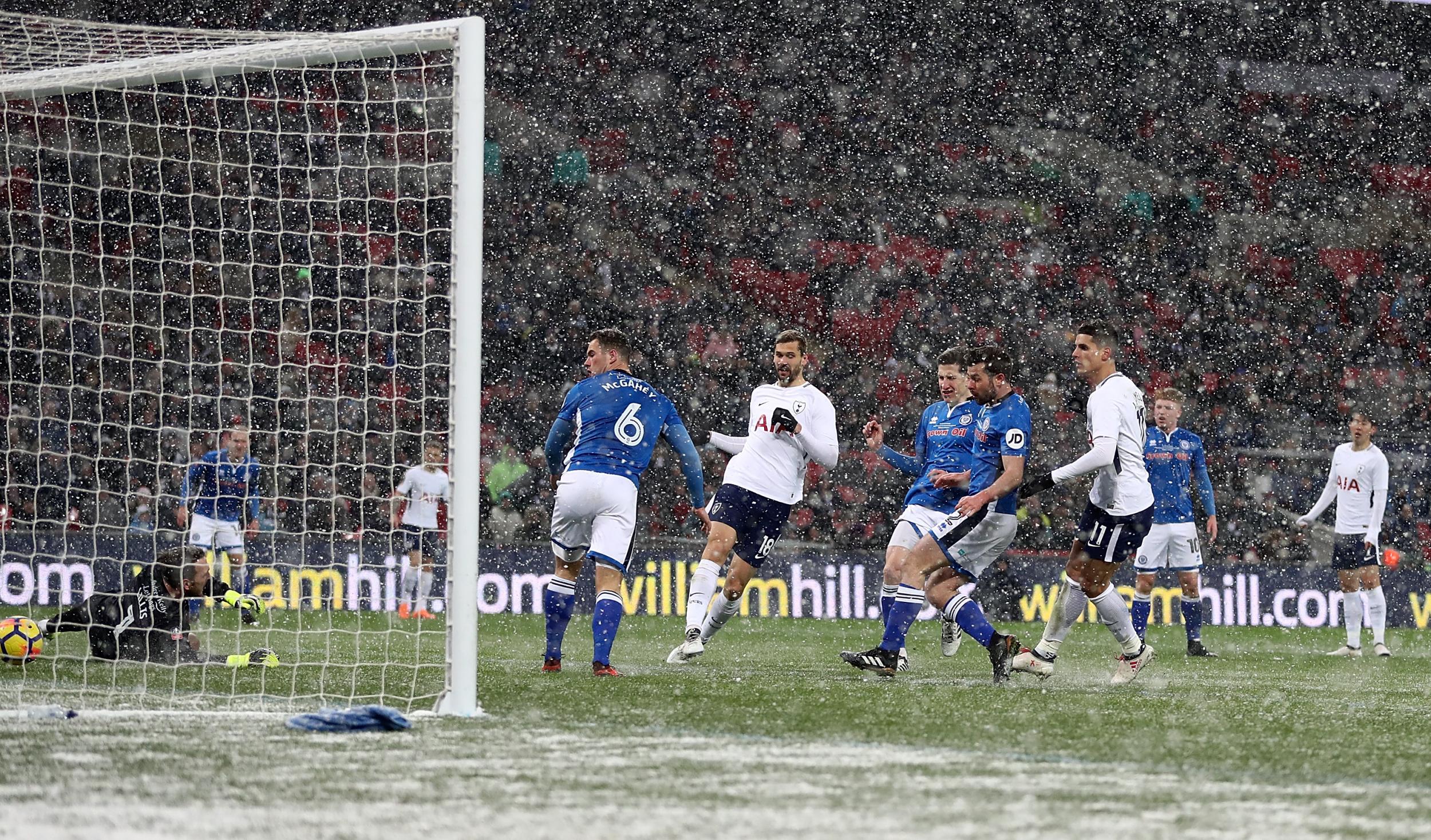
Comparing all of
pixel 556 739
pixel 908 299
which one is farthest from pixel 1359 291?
pixel 556 739

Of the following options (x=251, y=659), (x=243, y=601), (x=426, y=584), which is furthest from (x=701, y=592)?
(x=426, y=584)

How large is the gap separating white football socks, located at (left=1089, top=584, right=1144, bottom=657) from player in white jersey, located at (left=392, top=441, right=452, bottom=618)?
24.2 feet

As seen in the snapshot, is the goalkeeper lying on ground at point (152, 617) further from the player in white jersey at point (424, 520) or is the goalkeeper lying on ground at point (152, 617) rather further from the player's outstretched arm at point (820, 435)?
the player in white jersey at point (424, 520)

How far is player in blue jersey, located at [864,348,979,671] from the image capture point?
803 centimetres

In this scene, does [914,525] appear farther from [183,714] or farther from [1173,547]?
[1173,547]

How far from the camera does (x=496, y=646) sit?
33.3 feet

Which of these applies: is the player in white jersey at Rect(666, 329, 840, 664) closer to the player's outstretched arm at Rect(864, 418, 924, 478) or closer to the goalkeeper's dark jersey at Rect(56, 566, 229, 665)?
the player's outstretched arm at Rect(864, 418, 924, 478)

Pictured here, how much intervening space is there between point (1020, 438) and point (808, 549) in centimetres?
782

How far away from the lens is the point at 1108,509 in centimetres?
816

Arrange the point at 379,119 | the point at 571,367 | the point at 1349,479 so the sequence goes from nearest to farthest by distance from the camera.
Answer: the point at 1349,479 < the point at 571,367 < the point at 379,119

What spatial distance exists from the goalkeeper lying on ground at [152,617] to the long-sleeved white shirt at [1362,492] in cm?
787

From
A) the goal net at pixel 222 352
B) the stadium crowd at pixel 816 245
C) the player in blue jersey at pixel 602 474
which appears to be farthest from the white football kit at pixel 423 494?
the player in blue jersey at pixel 602 474

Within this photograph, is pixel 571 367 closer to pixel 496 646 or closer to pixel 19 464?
pixel 19 464

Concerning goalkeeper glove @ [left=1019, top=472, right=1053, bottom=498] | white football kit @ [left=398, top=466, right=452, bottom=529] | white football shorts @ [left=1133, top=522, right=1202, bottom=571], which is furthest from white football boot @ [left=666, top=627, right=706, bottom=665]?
white football kit @ [left=398, top=466, right=452, bottom=529]
